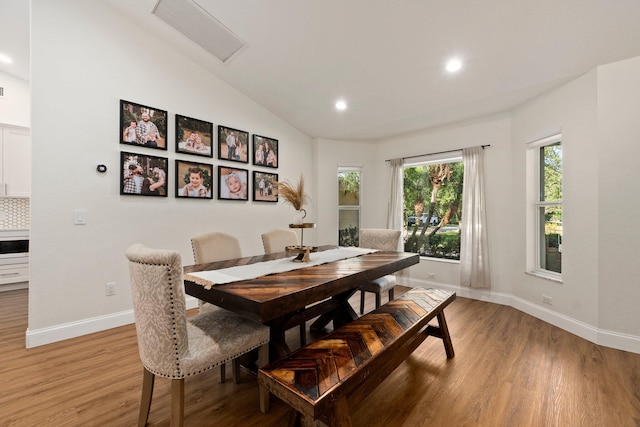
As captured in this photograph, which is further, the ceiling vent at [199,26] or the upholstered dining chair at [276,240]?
the upholstered dining chair at [276,240]

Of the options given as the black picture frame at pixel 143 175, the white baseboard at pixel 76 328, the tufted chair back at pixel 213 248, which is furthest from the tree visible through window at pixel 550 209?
the white baseboard at pixel 76 328

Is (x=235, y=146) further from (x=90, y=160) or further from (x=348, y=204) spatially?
(x=348, y=204)

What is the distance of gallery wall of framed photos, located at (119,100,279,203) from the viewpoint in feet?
9.77

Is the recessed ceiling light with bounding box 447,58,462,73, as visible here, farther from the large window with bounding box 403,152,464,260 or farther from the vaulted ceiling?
the large window with bounding box 403,152,464,260

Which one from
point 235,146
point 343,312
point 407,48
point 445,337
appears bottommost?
point 445,337

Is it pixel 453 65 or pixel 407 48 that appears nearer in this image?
pixel 407 48

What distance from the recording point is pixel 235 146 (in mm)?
3824

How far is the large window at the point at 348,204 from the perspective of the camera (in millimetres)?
4992

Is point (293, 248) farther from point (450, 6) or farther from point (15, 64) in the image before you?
point (15, 64)

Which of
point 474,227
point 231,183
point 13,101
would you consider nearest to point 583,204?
point 474,227

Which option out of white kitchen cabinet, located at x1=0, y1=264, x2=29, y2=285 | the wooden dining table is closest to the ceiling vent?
the wooden dining table

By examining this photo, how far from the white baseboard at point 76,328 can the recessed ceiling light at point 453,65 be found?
13.8 ft

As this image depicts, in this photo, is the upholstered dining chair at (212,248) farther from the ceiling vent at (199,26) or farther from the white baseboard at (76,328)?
the ceiling vent at (199,26)

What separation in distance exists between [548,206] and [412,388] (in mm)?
2849
